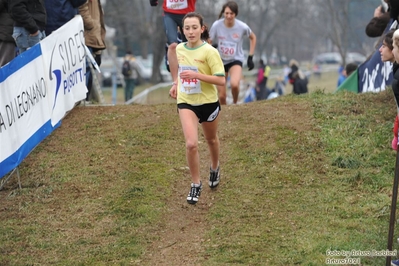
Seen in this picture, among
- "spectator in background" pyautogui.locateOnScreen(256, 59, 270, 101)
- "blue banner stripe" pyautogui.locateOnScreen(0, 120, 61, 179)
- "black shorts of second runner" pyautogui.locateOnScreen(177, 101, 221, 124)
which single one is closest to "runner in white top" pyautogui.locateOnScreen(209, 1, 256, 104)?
"blue banner stripe" pyautogui.locateOnScreen(0, 120, 61, 179)

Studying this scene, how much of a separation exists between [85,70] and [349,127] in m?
4.44

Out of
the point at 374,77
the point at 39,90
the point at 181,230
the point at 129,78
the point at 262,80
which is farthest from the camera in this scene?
the point at 262,80

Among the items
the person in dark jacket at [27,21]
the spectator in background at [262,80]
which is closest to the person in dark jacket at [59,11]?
the person in dark jacket at [27,21]

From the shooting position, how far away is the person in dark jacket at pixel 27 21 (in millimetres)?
9578

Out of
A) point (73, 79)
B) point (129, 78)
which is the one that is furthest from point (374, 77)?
point (129, 78)

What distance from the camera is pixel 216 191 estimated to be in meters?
8.09

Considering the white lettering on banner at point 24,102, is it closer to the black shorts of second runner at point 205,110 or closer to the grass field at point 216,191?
the grass field at point 216,191

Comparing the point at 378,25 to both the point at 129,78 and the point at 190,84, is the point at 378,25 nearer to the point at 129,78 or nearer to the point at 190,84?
the point at 190,84

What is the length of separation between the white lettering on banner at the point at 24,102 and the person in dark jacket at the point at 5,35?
116 cm

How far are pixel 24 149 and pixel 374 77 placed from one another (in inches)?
285

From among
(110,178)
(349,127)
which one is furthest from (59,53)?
(349,127)

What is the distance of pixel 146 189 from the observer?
8.03m

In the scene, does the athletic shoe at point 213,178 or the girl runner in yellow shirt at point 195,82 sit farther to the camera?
the athletic shoe at point 213,178

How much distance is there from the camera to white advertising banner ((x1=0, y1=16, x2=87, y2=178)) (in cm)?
784
